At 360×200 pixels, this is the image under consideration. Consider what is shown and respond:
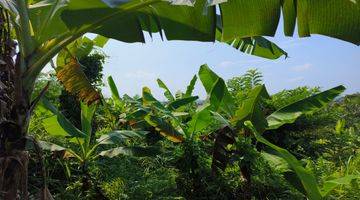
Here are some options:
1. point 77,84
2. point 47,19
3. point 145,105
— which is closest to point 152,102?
point 145,105

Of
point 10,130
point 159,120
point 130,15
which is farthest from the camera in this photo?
point 159,120

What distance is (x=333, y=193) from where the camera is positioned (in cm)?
606

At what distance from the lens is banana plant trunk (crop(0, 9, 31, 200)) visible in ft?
11.0

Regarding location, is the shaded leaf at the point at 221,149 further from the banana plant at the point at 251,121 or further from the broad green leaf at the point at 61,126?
the broad green leaf at the point at 61,126

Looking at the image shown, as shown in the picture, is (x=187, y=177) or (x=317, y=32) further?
(x=187, y=177)

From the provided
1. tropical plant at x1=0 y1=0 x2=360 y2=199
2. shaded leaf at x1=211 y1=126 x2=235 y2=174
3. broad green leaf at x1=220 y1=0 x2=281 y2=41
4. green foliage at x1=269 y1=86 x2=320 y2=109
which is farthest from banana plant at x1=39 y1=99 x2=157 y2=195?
green foliage at x1=269 y1=86 x2=320 y2=109

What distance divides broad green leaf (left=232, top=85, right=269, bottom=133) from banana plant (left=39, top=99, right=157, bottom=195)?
118cm

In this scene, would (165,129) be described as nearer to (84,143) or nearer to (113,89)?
(84,143)

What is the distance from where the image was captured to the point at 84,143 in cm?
614

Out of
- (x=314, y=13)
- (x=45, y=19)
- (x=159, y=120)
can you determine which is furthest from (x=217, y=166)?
(x=45, y=19)

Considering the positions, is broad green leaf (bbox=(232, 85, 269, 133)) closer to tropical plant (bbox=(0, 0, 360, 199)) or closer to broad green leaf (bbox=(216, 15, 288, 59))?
broad green leaf (bbox=(216, 15, 288, 59))

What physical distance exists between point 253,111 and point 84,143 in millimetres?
2223

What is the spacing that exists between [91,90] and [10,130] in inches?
44.8

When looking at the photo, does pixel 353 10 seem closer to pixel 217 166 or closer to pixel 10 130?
pixel 217 166
